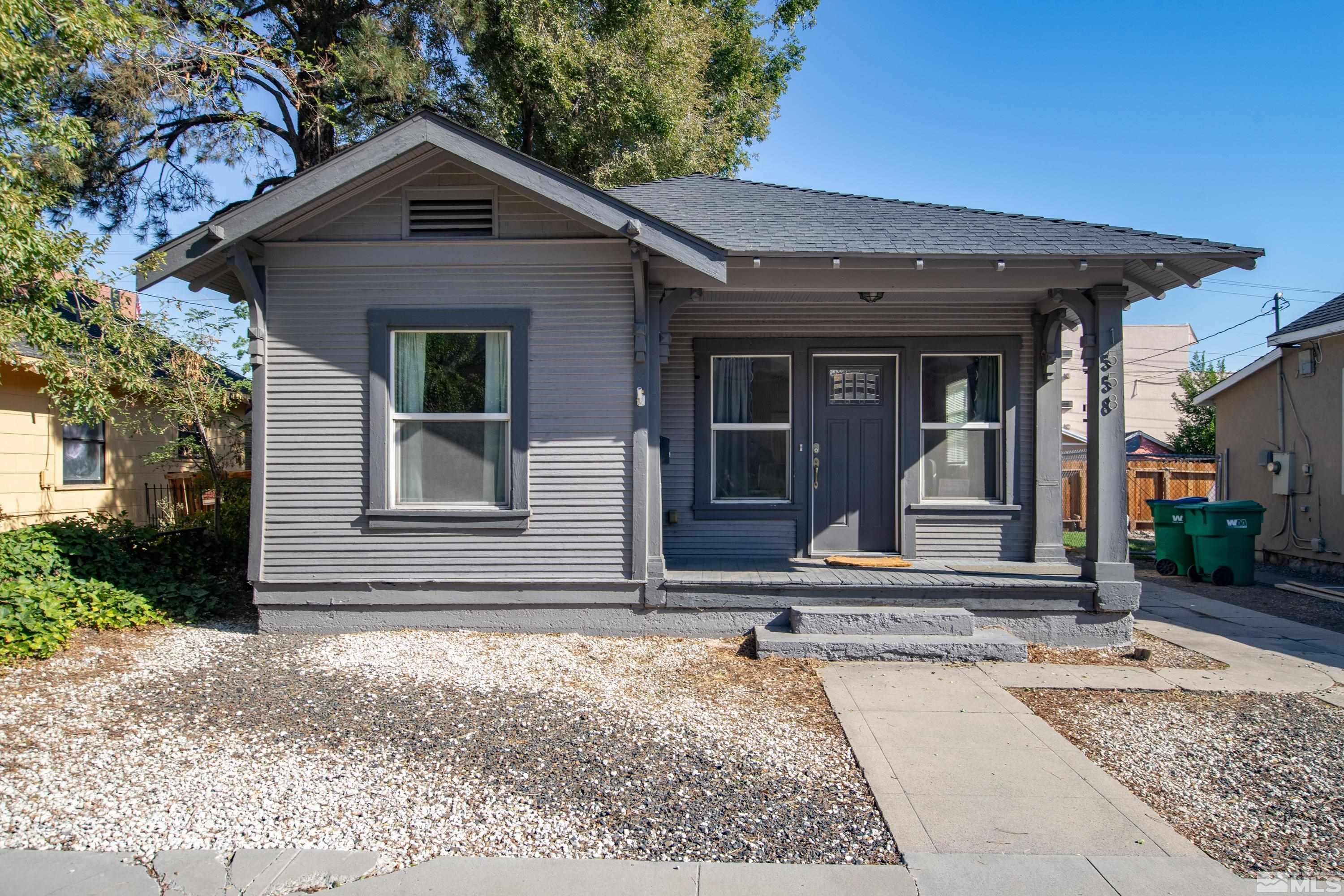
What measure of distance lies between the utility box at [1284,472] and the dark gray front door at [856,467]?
7883 millimetres

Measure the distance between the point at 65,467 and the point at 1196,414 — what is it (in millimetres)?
34706

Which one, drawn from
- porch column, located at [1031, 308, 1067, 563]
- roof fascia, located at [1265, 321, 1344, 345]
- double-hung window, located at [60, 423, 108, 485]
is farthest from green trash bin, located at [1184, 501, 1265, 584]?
double-hung window, located at [60, 423, 108, 485]

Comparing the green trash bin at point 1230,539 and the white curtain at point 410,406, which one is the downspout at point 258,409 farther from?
the green trash bin at point 1230,539

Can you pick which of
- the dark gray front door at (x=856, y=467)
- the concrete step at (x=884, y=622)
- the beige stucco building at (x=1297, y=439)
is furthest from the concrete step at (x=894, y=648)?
the beige stucco building at (x=1297, y=439)

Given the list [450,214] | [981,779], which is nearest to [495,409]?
[450,214]

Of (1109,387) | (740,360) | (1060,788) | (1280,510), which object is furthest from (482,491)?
(1280,510)

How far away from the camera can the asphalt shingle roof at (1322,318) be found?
423 inches

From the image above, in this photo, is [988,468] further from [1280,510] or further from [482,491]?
[1280,510]

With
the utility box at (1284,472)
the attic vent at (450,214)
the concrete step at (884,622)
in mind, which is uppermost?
the attic vent at (450,214)

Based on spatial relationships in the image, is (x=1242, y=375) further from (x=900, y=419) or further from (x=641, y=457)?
(x=641, y=457)

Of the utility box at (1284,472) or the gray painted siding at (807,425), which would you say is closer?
the gray painted siding at (807,425)

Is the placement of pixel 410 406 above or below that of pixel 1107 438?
above

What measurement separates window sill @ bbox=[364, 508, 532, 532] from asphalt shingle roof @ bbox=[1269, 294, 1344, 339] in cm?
1132

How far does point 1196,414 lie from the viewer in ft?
97.9
